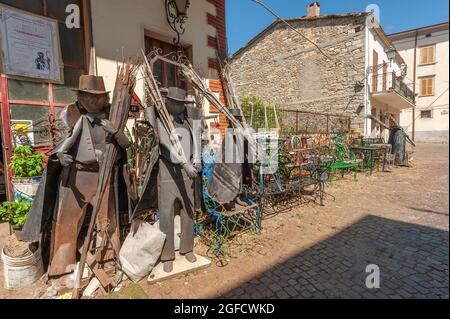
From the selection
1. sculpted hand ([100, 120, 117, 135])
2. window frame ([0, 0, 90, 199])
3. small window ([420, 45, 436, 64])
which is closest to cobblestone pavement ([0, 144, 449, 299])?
sculpted hand ([100, 120, 117, 135])

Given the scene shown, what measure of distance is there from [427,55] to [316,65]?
17.1 m

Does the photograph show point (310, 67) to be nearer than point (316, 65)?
No

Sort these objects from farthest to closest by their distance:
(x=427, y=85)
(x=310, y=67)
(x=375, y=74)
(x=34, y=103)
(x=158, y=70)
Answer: (x=427, y=85) → (x=310, y=67) → (x=375, y=74) → (x=158, y=70) → (x=34, y=103)

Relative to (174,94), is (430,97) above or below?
above

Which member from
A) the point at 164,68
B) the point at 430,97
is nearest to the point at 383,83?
the point at 430,97

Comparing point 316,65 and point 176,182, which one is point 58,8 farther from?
point 316,65

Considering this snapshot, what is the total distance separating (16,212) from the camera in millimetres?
2855

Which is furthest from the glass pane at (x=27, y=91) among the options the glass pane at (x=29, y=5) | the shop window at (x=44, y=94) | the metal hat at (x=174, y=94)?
the metal hat at (x=174, y=94)

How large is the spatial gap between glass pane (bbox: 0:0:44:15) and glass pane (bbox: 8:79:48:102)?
3.37 feet

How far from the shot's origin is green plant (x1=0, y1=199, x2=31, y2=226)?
9.39 ft

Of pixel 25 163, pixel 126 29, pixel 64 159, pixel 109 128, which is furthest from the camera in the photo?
pixel 126 29

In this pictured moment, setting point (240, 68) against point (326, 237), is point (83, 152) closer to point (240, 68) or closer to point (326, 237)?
point (326, 237)

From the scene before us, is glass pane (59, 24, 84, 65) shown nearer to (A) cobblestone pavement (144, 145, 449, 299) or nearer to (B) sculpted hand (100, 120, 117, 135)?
(B) sculpted hand (100, 120, 117, 135)

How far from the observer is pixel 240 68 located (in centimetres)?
1741
